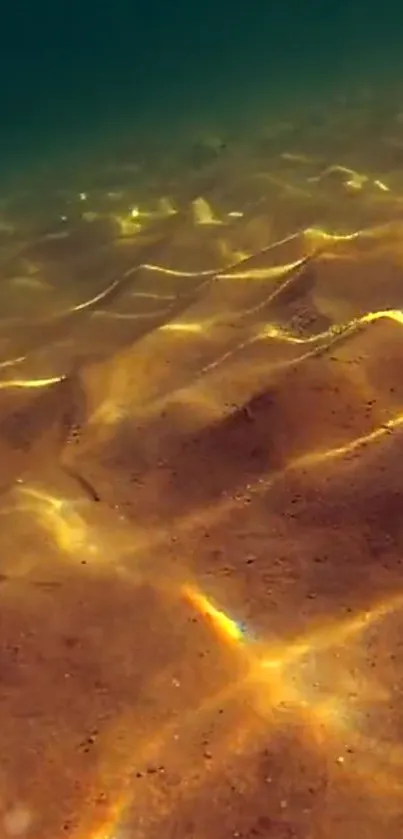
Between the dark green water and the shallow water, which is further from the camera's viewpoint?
the dark green water

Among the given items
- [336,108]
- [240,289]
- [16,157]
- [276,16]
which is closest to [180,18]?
[276,16]

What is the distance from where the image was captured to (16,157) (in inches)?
784

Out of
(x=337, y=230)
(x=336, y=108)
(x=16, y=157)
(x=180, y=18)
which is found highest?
(x=337, y=230)

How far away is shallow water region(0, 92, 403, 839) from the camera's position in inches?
69.2

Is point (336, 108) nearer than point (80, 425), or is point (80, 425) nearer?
point (80, 425)

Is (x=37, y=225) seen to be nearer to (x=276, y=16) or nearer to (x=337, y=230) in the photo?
(x=337, y=230)

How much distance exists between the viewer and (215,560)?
2.36 meters

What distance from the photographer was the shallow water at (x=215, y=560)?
1.76 meters

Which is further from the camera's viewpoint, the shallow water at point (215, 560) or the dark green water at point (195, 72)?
the dark green water at point (195, 72)

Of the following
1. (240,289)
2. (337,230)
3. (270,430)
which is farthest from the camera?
(337,230)

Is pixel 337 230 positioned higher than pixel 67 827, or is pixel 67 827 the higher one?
pixel 67 827

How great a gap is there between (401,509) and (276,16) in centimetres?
7355

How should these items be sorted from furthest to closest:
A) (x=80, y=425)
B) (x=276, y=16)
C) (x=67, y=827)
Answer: (x=276, y=16) → (x=80, y=425) → (x=67, y=827)

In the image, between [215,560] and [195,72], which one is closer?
[215,560]
